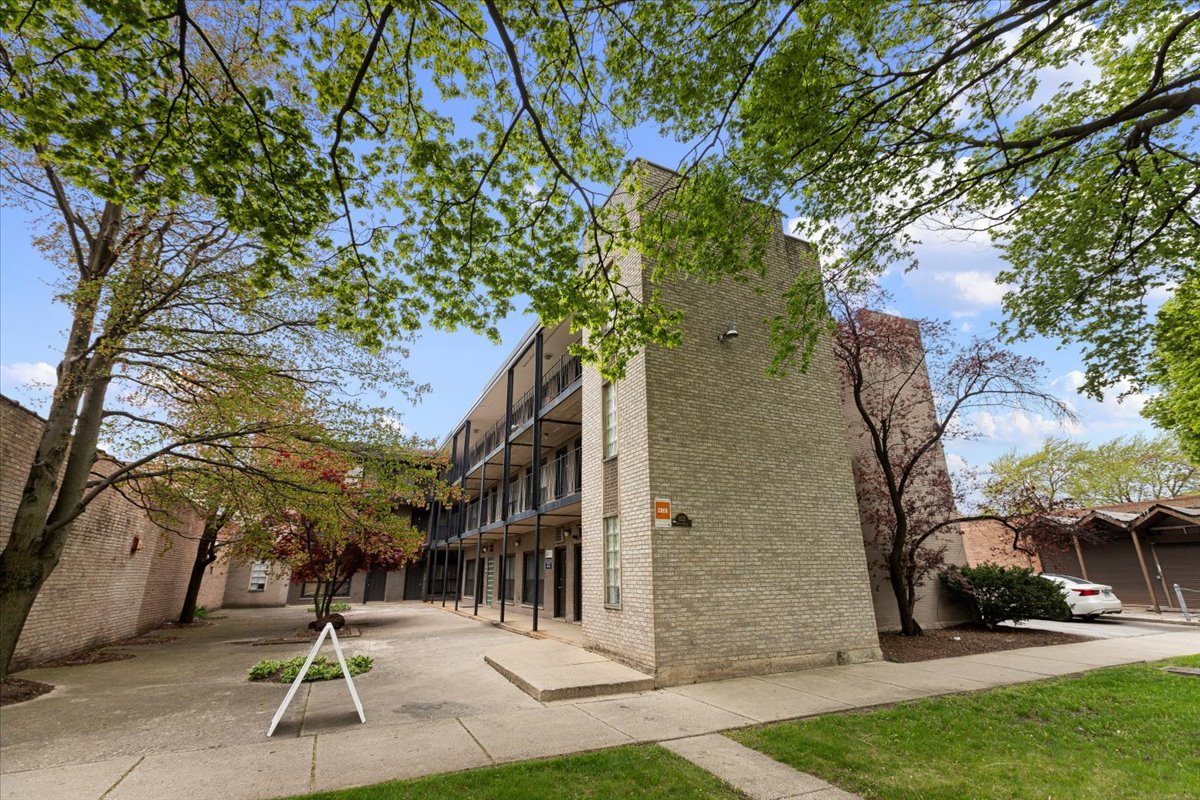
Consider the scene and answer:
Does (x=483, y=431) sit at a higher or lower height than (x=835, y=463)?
higher

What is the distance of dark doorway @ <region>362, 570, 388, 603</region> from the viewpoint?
29875 millimetres

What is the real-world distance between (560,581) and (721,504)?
9.61 meters

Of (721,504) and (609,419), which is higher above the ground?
(609,419)

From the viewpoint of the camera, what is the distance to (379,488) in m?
11.1

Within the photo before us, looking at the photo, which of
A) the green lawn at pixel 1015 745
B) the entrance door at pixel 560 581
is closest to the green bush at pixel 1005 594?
the green lawn at pixel 1015 745

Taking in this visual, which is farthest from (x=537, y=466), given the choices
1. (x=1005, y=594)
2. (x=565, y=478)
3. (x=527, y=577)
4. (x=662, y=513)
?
(x=1005, y=594)

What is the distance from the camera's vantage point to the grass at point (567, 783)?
3.95m

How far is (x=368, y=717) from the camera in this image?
6.26m

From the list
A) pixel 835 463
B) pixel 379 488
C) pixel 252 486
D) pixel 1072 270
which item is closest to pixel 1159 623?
pixel 835 463

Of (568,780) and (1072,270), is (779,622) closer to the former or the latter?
(568,780)

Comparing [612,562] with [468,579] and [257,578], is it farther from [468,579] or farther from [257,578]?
[257,578]

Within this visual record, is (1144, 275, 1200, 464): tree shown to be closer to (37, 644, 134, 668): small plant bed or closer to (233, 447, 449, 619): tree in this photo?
(233, 447, 449, 619): tree

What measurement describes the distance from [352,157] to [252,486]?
744 cm

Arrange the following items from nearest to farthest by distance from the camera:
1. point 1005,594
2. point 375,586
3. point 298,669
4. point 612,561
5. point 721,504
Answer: point 721,504, point 298,669, point 612,561, point 1005,594, point 375,586
